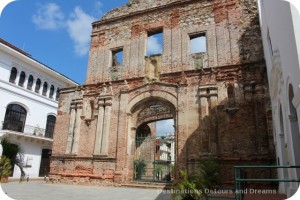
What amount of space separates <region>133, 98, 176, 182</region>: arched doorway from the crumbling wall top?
18.0 feet

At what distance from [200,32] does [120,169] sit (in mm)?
7577

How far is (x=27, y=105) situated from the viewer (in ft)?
69.3

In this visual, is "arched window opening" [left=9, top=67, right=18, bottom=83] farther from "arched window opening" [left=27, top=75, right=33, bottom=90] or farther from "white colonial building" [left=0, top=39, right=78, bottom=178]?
"arched window opening" [left=27, top=75, right=33, bottom=90]

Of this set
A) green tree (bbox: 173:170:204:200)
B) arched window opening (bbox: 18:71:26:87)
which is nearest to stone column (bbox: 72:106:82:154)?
green tree (bbox: 173:170:204:200)

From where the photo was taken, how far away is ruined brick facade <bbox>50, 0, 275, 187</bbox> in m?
10.3

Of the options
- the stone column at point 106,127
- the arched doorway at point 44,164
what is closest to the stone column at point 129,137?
the stone column at point 106,127

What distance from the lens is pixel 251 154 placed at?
31.7ft

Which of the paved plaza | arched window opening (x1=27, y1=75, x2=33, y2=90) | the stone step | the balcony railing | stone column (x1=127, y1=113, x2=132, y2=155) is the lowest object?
the paved plaza

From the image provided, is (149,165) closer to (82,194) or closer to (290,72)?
(82,194)

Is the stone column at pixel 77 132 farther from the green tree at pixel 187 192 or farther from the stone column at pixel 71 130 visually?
the green tree at pixel 187 192

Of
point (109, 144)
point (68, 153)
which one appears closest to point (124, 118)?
point (109, 144)

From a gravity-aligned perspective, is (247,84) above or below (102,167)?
above

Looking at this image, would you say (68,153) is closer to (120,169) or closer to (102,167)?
(102,167)

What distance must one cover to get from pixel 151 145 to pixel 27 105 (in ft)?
37.7
